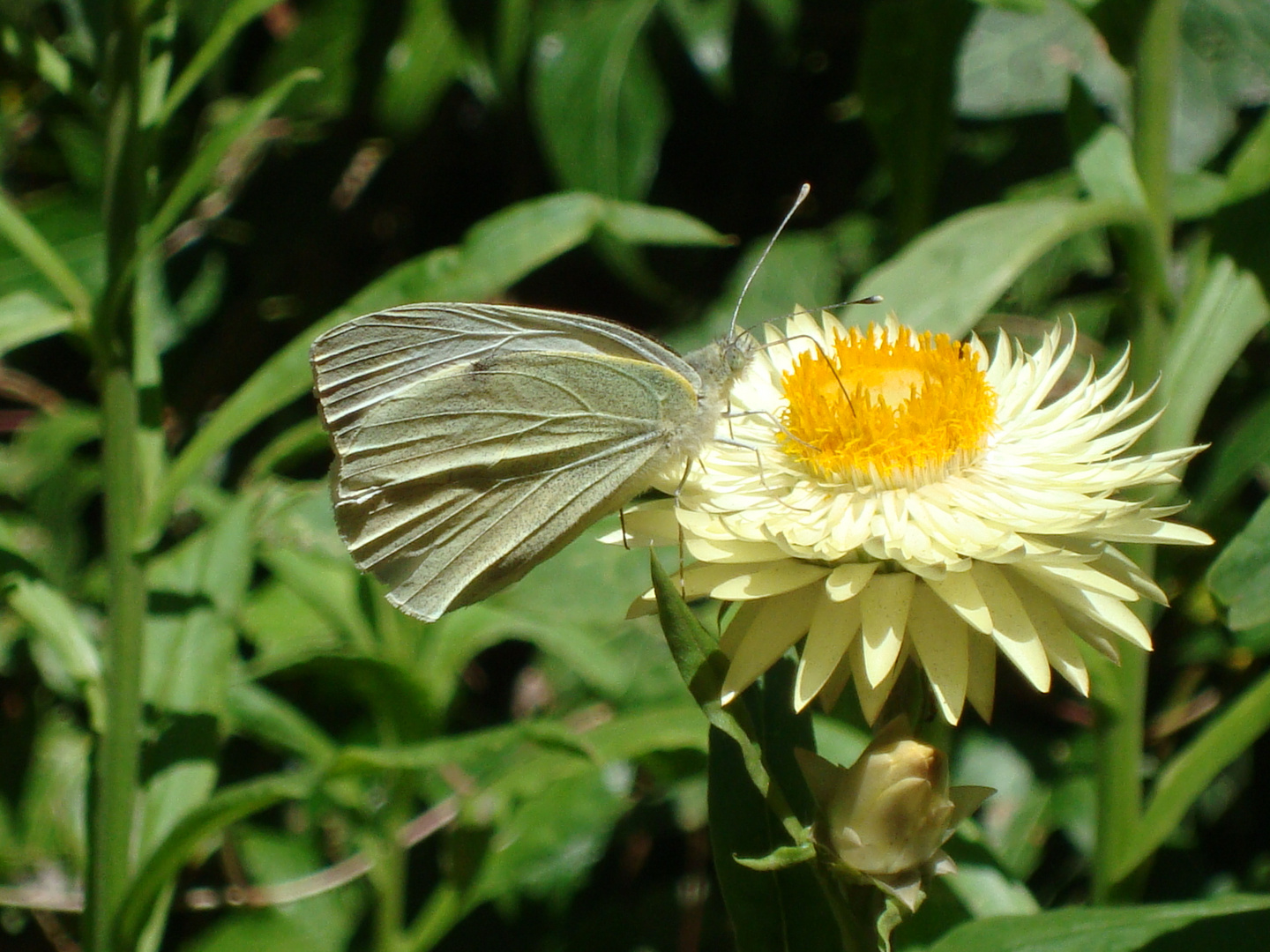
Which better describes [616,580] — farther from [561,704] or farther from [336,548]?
[336,548]

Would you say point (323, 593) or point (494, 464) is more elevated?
point (494, 464)

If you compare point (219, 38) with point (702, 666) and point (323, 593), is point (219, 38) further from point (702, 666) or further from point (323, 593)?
point (702, 666)

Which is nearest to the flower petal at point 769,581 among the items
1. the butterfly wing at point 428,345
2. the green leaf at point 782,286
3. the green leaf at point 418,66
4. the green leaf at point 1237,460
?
the butterfly wing at point 428,345

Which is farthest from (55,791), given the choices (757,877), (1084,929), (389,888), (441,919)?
(1084,929)

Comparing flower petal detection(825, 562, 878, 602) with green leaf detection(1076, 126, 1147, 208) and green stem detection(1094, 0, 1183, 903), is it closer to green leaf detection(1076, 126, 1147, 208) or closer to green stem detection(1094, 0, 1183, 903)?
green stem detection(1094, 0, 1183, 903)

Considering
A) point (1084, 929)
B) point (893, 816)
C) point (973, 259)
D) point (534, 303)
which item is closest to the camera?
point (893, 816)

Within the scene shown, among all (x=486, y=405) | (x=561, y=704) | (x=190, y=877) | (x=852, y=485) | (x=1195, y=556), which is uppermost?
(x=486, y=405)

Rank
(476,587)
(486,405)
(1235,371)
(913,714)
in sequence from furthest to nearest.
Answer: (1235,371) < (486,405) < (476,587) < (913,714)

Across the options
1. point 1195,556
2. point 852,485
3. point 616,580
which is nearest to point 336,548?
point 616,580
